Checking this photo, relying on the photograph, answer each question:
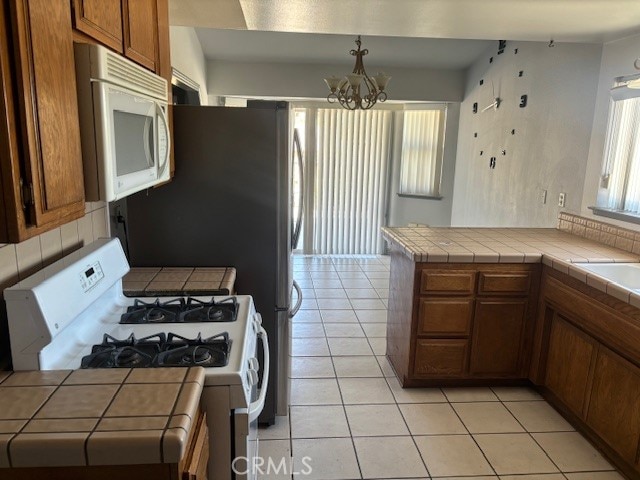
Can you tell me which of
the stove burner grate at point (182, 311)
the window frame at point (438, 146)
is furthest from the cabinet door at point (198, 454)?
the window frame at point (438, 146)

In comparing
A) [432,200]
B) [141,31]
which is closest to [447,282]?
[141,31]

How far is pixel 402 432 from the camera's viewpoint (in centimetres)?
250

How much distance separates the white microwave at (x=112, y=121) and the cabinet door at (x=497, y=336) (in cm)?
207

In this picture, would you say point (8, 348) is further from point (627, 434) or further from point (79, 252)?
point (627, 434)

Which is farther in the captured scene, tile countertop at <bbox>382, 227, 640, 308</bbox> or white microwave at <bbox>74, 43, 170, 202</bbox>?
tile countertop at <bbox>382, 227, 640, 308</bbox>

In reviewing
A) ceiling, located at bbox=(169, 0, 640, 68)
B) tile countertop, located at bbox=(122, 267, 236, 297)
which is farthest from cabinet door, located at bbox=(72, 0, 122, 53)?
ceiling, located at bbox=(169, 0, 640, 68)

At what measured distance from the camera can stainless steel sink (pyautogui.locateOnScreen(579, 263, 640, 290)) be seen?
2521mm

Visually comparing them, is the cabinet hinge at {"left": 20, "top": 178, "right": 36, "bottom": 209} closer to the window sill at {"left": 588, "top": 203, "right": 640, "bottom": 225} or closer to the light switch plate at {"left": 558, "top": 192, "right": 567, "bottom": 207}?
the window sill at {"left": 588, "top": 203, "right": 640, "bottom": 225}

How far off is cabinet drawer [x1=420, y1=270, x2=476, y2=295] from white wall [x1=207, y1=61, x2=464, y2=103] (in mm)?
3279

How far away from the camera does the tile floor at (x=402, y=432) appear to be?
2.22 meters

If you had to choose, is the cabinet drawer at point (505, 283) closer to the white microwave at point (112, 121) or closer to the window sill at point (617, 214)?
the window sill at point (617, 214)

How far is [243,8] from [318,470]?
246 cm

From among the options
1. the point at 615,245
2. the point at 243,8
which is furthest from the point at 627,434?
the point at 243,8

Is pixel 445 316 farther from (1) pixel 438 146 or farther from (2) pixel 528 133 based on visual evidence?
(1) pixel 438 146
